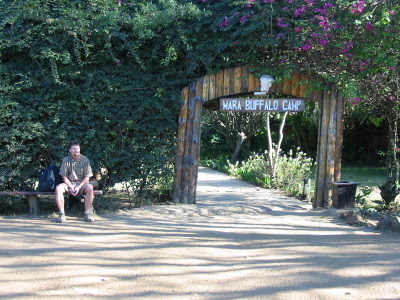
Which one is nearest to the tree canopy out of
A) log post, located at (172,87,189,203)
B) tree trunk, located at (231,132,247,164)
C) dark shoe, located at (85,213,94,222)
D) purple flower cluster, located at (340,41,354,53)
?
purple flower cluster, located at (340,41,354,53)

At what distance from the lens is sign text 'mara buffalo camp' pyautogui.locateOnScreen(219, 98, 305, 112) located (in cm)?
912

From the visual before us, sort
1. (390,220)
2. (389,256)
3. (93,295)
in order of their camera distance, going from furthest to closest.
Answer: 1. (390,220)
2. (389,256)
3. (93,295)

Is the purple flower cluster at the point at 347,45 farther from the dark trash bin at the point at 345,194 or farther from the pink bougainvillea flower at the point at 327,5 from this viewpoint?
the dark trash bin at the point at 345,194

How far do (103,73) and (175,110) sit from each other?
58.6 inches

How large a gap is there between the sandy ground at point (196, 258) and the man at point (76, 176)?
436 mm

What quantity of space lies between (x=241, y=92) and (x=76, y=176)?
138 inches

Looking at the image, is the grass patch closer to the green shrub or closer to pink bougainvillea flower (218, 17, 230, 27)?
the green shrub

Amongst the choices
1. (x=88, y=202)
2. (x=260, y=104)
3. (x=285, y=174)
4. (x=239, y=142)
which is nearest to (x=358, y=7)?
(x=260, y=104)

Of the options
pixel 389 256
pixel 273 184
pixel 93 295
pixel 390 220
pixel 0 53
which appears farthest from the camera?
pixel 273 184

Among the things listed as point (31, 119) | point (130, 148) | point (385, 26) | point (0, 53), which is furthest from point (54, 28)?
point (385, 26)

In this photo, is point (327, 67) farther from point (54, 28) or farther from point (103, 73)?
point (54, 28)

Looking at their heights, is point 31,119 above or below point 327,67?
below

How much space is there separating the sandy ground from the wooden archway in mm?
1125

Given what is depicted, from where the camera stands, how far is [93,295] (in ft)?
13.5
